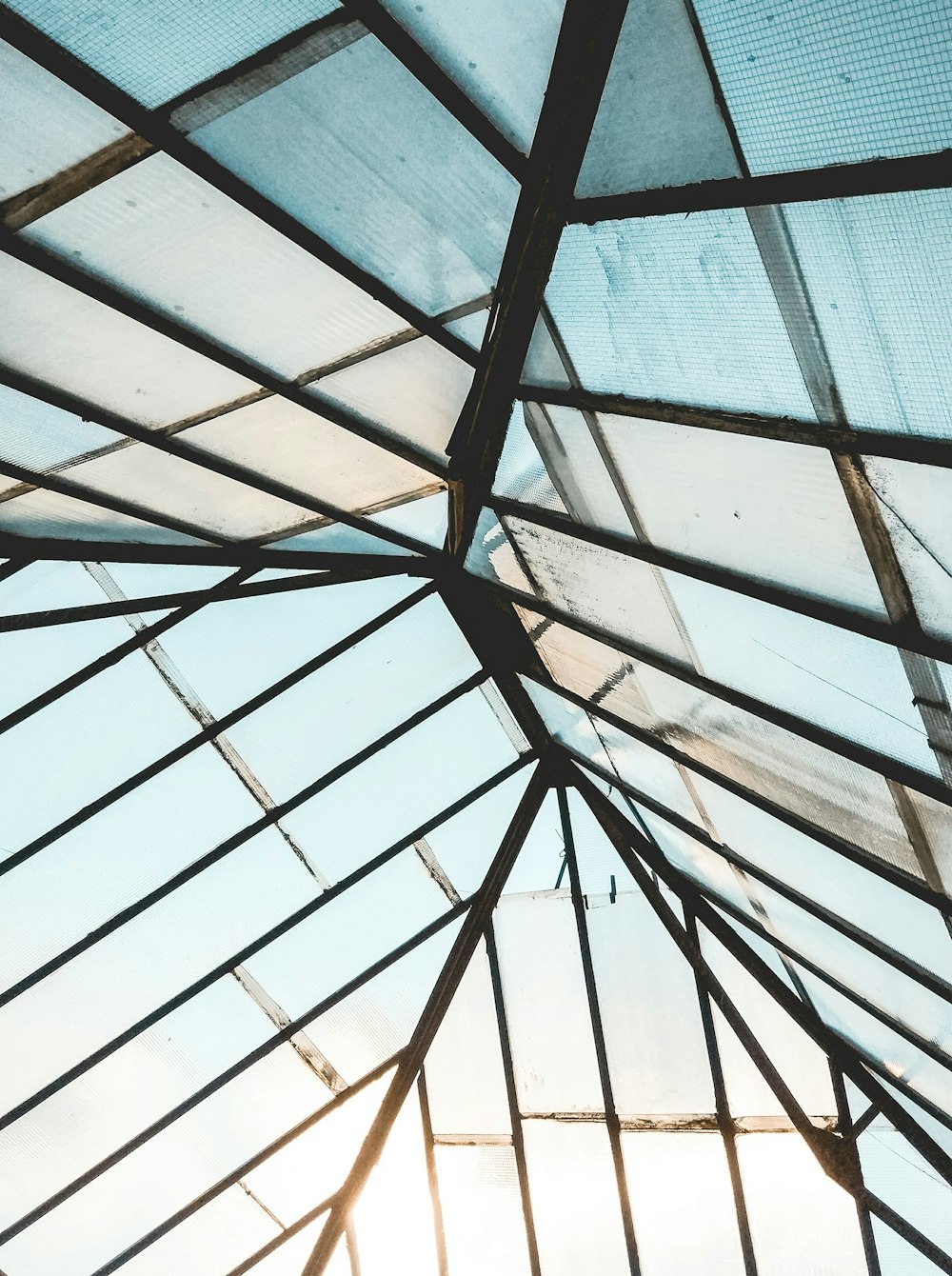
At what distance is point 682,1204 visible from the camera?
353 inches

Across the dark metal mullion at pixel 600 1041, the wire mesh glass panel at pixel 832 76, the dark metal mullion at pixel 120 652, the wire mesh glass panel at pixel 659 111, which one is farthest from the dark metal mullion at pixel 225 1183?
the wire mesh glass panel at pixel 832 76

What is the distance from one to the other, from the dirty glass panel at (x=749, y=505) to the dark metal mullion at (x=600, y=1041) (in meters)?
5.64

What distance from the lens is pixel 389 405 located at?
5398 mm

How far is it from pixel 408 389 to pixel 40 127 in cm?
227

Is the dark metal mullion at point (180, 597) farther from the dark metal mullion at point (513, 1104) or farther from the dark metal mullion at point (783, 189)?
the dark metal mullion at point (513, 1104)

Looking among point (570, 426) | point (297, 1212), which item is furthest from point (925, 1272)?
point (570, 426)

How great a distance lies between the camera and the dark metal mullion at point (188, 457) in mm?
4910

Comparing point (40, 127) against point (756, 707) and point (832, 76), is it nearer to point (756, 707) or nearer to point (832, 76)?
point (832, 76)

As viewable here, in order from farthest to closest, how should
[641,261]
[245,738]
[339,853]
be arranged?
[339,853], [245,738], [641,261]

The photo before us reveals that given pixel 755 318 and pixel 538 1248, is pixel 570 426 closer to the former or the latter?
pixel 755 318

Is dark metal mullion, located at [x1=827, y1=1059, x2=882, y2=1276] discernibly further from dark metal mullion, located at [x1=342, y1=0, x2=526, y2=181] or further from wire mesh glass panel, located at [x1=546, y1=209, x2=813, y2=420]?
dark metal mullion, located at [x1=342, y1=0, x2=526, y2=181]

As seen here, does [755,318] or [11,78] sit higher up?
[755,318]

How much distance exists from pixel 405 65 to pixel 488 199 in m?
0.66

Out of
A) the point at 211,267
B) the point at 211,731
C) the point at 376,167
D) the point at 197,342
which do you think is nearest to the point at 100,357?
the point at 197,342
